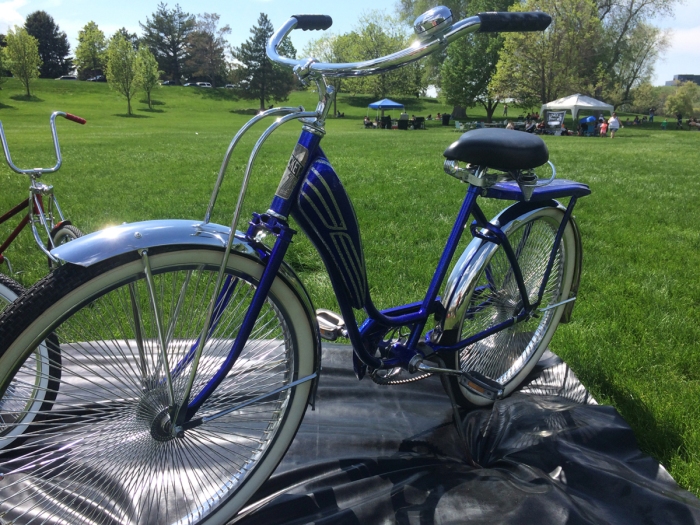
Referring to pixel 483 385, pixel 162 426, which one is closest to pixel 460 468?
pixel 483 385

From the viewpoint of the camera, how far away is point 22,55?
43625 mm

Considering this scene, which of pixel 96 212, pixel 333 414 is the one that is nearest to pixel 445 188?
pixel 96 212

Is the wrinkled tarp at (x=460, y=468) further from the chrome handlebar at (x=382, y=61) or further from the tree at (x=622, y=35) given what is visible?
the tree at (x=622, y=35)

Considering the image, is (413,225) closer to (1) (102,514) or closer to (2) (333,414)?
(2) (333,414)

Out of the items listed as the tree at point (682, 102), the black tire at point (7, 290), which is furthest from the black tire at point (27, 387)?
the tree at point (682, 102)

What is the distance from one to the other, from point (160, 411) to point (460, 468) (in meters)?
1.21

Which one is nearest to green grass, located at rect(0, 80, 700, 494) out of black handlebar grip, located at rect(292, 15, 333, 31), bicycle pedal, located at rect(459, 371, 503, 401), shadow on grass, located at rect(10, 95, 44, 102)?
bicycle pedal, located at rect(459, 371, 503, 401)

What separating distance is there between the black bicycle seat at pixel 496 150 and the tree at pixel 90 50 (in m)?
75.5

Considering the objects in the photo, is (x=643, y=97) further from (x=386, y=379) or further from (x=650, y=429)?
(x=386, y=379)

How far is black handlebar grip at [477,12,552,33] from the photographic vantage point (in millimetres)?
1730

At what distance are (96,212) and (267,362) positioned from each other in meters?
5.77

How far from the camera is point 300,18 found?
5.92 feet

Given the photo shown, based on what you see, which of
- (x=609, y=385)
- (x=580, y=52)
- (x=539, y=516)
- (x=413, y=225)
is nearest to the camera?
(x=539, y=516)

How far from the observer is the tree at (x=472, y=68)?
46.7m
